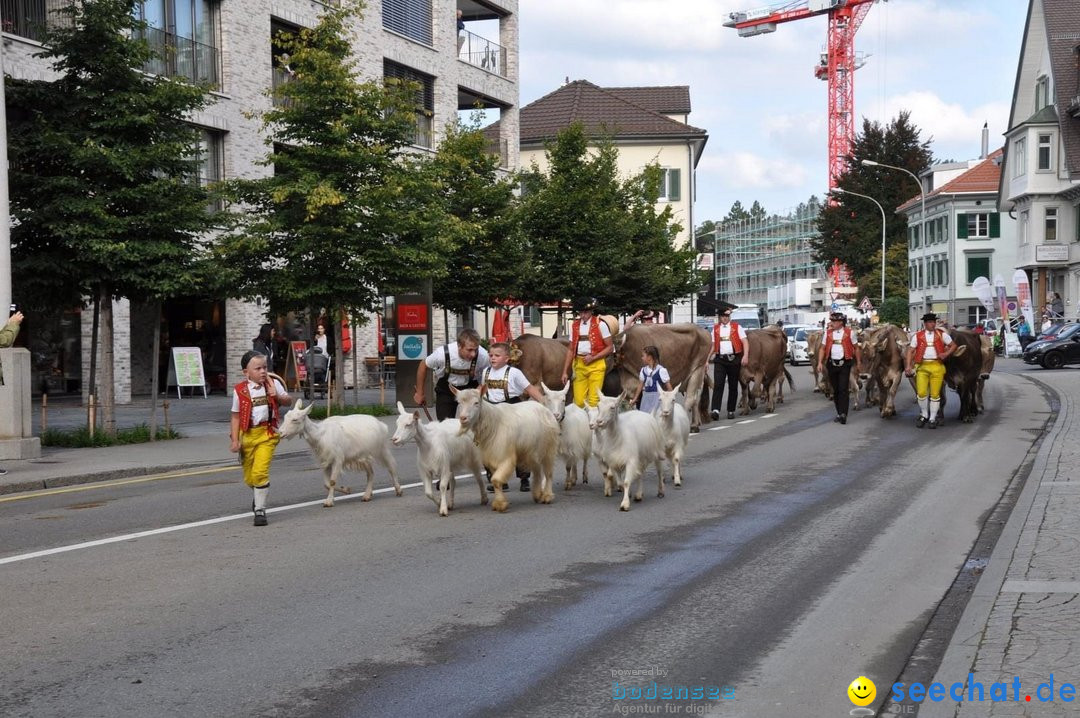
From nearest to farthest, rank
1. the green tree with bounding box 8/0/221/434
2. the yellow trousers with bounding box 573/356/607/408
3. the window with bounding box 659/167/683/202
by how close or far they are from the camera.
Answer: the yellow trousers with bounding box 573/356/607/408
the green tree with bounding box 8/0/221/434
the window with bounding box 659/167/683/202

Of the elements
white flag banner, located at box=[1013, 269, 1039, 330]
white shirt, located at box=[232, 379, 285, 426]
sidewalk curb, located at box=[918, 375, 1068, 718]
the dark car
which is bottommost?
sidewalk curb, located at box=[918, 375, 1068, 718]

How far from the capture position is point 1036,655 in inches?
237

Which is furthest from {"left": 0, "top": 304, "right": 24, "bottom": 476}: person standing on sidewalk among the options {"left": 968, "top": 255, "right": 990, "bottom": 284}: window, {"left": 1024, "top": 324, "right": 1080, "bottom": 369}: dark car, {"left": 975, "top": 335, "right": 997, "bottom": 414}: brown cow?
{"left": 968, "top": 255, "right": 990, "bottom": 284}: window

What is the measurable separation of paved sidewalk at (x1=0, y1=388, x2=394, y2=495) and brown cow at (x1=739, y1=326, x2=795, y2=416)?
6.81m

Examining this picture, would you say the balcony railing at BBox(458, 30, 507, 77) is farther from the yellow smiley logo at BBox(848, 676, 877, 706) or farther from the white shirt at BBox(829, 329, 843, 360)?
the yellow smiley logo at BBox(848, 676, 877, 706)

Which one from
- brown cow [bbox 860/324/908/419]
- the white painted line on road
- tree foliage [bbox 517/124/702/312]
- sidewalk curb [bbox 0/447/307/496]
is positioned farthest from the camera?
tree foliage [bbox 517/124/702/312]

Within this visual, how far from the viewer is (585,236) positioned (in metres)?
38.6

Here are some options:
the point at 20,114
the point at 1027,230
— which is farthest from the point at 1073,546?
the point at 1027,230

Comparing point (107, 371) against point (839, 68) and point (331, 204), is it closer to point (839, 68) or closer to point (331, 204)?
point (331, 204)

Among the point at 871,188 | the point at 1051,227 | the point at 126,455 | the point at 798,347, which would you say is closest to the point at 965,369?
the point at 126,455

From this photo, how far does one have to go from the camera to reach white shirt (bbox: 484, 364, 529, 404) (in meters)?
12.5

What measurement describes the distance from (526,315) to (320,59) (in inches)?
1345

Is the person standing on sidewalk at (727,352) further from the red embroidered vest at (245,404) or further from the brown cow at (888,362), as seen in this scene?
the red embroidered vest at (245,404)

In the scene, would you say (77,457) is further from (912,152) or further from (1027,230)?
(912,152)
